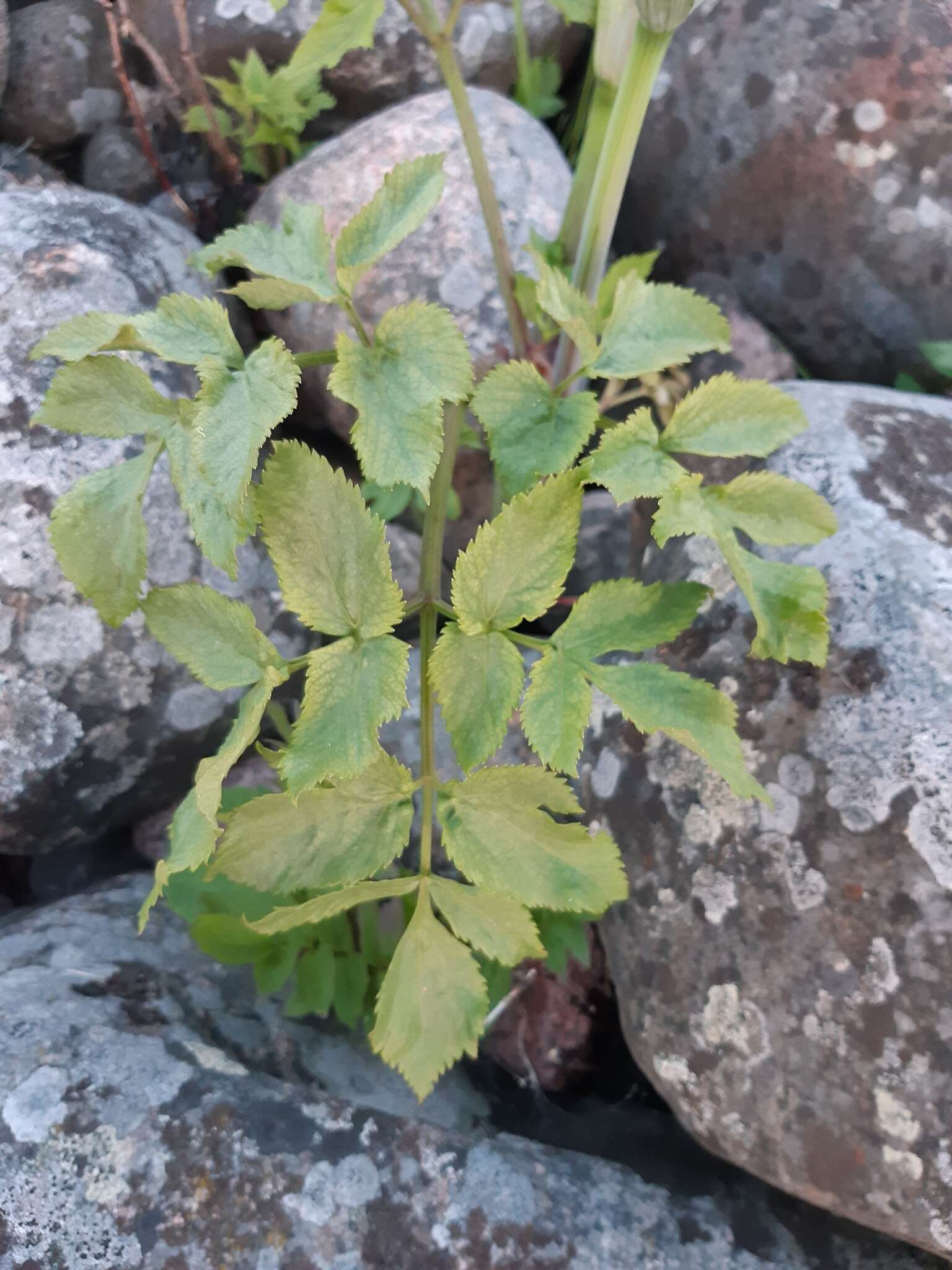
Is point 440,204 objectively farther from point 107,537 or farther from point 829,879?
point 829,879

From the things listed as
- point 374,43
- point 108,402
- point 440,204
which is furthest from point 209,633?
point 374,43

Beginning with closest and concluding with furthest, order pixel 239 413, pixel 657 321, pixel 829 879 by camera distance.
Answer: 1. pixel 239 413
2. pixel 657 321
3. pixel 829 879

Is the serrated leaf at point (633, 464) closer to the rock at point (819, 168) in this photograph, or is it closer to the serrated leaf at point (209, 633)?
the serrated leaf at point (209, 633)

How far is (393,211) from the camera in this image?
3.42 feet

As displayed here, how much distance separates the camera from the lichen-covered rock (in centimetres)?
117

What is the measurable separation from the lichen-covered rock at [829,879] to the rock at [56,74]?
6.57 ft

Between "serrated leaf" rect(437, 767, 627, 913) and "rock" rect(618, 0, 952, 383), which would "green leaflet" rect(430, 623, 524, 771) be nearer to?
"serrated leaf" rect(437, 767, 627, 913)

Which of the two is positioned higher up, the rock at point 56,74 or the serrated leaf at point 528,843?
the rock at point 56,74

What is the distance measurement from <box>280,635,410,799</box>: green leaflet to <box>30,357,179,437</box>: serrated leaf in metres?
0.35

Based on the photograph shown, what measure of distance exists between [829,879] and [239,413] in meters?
0.97

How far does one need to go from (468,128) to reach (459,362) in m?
0.60

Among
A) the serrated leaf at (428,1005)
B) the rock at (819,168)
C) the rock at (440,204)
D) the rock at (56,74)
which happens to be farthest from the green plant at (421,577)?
the rock at (56,74)

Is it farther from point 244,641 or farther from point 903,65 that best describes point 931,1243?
point 903,65

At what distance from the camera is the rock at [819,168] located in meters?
1.94
